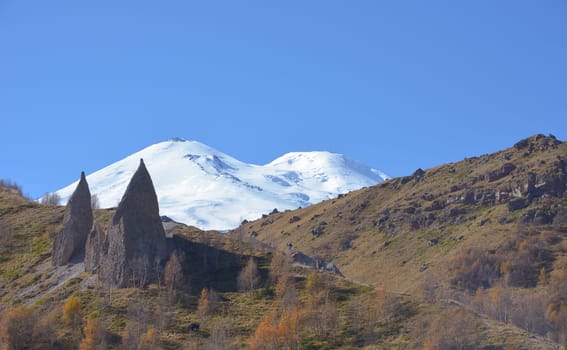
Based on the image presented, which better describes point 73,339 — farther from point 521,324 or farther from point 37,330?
point 521,324

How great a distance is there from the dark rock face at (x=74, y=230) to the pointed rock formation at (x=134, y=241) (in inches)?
288

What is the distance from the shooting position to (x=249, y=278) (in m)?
126

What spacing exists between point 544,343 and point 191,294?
47.9m

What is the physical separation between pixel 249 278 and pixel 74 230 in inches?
1249

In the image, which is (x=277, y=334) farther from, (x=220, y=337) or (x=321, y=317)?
(x=321, y=317)

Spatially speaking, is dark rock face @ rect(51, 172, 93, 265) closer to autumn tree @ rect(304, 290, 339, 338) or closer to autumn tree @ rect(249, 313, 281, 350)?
autumn tree @ rect(249, 313, 281, 350)

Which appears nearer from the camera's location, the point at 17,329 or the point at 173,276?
the point at 17,329

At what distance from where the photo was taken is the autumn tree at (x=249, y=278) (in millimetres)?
125125

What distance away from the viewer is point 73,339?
10900cm

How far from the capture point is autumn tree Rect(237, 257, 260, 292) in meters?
125

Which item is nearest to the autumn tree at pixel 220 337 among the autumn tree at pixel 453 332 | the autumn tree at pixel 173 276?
the autumn tree at pixel 173 276

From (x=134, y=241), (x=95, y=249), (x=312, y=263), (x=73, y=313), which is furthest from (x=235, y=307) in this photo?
(x=312, y=263)

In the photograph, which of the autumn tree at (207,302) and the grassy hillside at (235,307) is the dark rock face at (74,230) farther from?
the autumn tree at (207,302)

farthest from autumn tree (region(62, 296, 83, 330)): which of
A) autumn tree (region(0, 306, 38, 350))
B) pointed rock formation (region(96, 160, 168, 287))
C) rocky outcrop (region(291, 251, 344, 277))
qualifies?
rocky outcrop (region(291, 251, 344, 277))
